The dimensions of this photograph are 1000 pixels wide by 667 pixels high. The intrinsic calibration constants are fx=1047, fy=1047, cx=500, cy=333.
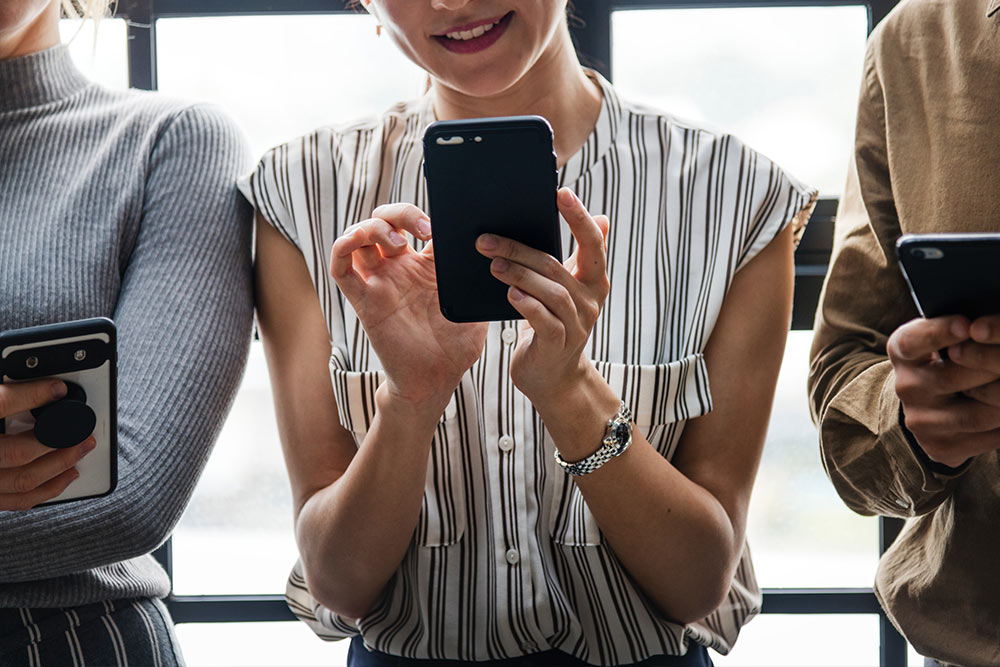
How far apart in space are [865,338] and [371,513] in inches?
25.4

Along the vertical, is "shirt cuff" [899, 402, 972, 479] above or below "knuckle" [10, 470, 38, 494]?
above

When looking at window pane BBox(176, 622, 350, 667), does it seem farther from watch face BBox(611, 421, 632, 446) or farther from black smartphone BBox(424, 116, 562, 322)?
black smartphone BBox(424, 116, 562, 322)

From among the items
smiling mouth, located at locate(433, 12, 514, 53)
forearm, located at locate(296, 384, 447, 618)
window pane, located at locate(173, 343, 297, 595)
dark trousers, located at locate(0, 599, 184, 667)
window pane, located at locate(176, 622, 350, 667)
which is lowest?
window pane, located at locate(176, 622, 350, 667)

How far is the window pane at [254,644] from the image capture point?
2238 millimetres

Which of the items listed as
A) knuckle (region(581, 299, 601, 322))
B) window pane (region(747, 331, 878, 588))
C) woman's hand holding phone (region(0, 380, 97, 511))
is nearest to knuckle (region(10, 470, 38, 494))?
woman's hand holding phone (region(0, 380, 97, 511))

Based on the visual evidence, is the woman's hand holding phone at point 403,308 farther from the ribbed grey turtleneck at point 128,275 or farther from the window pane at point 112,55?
the window pane at point 112,55

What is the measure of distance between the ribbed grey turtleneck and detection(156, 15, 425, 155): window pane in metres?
0.58

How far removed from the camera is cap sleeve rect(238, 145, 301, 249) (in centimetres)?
144

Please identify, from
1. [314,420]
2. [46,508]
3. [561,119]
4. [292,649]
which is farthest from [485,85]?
[292,649]

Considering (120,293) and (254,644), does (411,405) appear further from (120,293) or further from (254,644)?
(254,644)

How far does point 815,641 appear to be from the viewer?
2254 millimetres

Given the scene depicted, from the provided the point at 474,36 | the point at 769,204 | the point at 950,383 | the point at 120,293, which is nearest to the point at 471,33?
the point at 474,36

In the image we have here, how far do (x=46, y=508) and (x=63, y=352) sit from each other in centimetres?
28

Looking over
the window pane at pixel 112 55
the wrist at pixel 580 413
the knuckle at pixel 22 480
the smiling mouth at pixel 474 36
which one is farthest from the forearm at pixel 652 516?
the window pane at pixel 112 55
